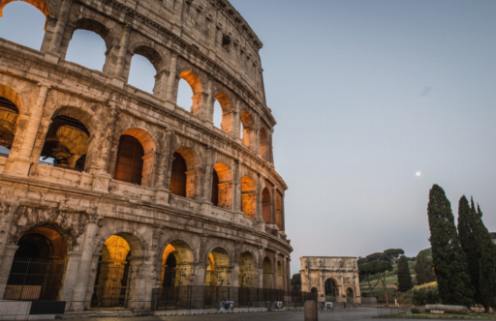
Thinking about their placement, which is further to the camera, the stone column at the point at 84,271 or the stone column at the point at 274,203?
the stone column at the point at 274,203

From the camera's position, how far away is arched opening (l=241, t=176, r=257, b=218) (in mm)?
19484

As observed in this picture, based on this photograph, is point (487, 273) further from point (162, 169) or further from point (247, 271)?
point (162, 169)

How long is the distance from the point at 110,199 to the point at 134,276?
3.13 m

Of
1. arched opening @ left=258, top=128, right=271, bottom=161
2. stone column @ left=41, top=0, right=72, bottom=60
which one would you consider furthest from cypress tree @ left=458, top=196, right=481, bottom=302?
stone column @ left=41, top=0, right=72, bottom=60

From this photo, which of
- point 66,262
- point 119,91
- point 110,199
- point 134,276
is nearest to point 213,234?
point 134,276

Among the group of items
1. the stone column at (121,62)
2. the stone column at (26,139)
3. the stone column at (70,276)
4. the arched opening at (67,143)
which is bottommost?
the stone column at (70,276)

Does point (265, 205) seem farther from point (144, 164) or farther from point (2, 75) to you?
point (2, 75)

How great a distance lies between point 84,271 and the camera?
36.1 feet

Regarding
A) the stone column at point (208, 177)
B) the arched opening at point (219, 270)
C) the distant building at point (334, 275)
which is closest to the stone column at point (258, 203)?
the arched opening at point (219, 270)

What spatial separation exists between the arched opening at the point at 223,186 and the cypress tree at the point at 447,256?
12.4 m

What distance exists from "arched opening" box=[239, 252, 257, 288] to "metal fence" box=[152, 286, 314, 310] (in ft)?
2.84

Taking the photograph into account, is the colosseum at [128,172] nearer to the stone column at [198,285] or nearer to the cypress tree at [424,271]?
the stone column at [198,285]

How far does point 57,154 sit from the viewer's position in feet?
57.7

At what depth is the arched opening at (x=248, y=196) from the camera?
19.5 metres
